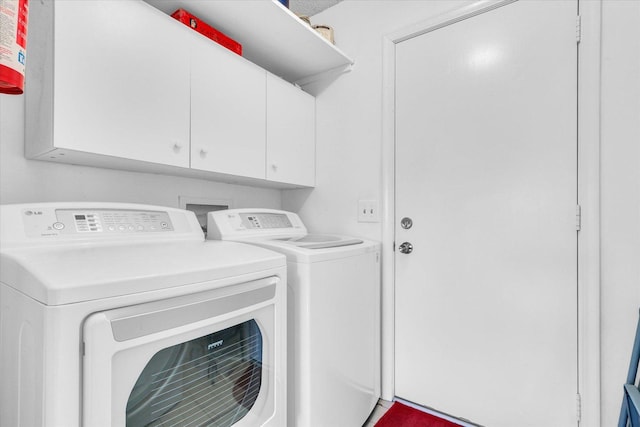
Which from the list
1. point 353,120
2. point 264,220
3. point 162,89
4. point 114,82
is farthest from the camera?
point 353,120

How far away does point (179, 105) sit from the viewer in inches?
51.3

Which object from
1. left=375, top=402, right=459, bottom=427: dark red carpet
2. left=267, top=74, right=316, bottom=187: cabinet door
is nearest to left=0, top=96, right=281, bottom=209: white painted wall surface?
left=267, top=74, right=316, bottom=187: cabinet door

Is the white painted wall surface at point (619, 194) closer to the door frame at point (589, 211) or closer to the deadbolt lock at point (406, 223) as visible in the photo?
the door frame at point (589, 211)

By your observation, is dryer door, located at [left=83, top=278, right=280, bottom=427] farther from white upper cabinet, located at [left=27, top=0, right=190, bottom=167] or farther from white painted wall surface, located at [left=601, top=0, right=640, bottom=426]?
white painted wall surface, located at [left=601, top=0, right=640, bottom=426]

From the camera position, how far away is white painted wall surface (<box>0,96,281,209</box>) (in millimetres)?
1134

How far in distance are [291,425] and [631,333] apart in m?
1.44

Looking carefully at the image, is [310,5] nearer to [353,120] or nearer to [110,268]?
[353,120]

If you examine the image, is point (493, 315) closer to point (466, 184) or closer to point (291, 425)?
point (466, 184)

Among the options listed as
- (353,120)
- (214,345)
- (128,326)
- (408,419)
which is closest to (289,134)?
(353,120)

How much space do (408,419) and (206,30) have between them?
2.24m

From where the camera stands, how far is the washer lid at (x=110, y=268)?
0.63m

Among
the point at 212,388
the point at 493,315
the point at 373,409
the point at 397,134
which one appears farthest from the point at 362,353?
the point at 397,134

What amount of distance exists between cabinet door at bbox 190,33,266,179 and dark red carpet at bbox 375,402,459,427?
147 cm

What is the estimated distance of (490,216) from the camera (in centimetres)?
155
